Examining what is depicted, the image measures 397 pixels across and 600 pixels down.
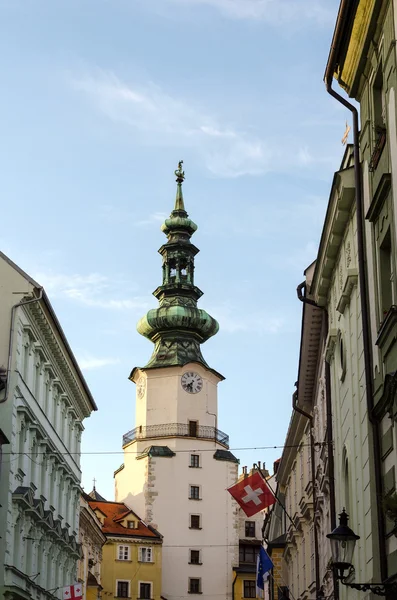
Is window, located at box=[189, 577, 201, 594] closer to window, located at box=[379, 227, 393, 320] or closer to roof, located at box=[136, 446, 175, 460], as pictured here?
roof, located at box=[136, 446, 175, 460]

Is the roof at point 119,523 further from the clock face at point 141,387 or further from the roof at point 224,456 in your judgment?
the clock face at point 141,387

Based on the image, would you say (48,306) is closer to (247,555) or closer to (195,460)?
(195,460)

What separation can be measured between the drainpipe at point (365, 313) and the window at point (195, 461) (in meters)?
65.8

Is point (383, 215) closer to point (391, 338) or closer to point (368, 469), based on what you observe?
point (391, 338)

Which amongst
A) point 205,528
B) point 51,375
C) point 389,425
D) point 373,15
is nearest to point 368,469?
point 389,425

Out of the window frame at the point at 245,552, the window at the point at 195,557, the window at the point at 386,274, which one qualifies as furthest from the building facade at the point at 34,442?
the window frame at the point at 245,552

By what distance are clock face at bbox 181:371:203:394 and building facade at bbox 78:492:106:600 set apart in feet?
72.2

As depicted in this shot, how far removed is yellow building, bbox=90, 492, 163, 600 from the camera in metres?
75.6

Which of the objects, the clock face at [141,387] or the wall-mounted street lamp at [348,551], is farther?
the clock face at [141,387]

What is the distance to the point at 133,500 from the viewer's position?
8212cm

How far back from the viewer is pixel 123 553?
7650 centimetres

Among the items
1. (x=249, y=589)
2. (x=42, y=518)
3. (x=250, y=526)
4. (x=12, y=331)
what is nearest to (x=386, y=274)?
(x=12, y=331)

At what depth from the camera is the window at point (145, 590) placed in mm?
75688

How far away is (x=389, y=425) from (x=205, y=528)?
6667 centimetres
